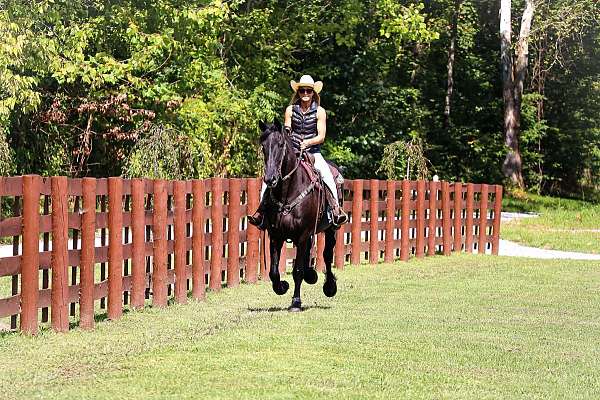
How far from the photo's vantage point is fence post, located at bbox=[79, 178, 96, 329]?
12883 mm

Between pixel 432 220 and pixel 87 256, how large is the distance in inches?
548

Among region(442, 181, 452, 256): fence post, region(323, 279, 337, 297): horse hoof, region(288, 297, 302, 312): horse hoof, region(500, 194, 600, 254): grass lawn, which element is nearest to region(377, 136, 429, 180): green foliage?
region(500, 194, 600, 254): grass lawn

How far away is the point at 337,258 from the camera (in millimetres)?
22688

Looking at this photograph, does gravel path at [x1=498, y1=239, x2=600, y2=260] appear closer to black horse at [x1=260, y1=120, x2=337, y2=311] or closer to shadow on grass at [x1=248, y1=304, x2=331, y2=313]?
shadow on grass at [x1=248, y1=304, x2=331, y2=313]

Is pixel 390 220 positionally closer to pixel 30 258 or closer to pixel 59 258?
pixel 59 258

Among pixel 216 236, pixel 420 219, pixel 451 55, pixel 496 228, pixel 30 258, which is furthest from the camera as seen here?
pixel 451 55

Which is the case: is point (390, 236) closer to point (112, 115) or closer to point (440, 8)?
point (112, 115)

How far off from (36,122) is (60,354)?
22537mm

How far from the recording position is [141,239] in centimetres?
1462

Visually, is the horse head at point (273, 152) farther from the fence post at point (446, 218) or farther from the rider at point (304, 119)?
the fence post at point (446, 218)

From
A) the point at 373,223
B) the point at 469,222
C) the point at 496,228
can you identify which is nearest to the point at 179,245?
the point at 373,223

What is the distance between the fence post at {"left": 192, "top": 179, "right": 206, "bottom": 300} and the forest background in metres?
10.2

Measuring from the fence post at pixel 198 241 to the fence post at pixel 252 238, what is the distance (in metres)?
2.16

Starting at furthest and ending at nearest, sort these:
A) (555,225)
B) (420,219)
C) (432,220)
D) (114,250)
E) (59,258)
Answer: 1. (555,225)
2. (432,220)
3. (420,219)
4. (114,250)
5. (59,258)
